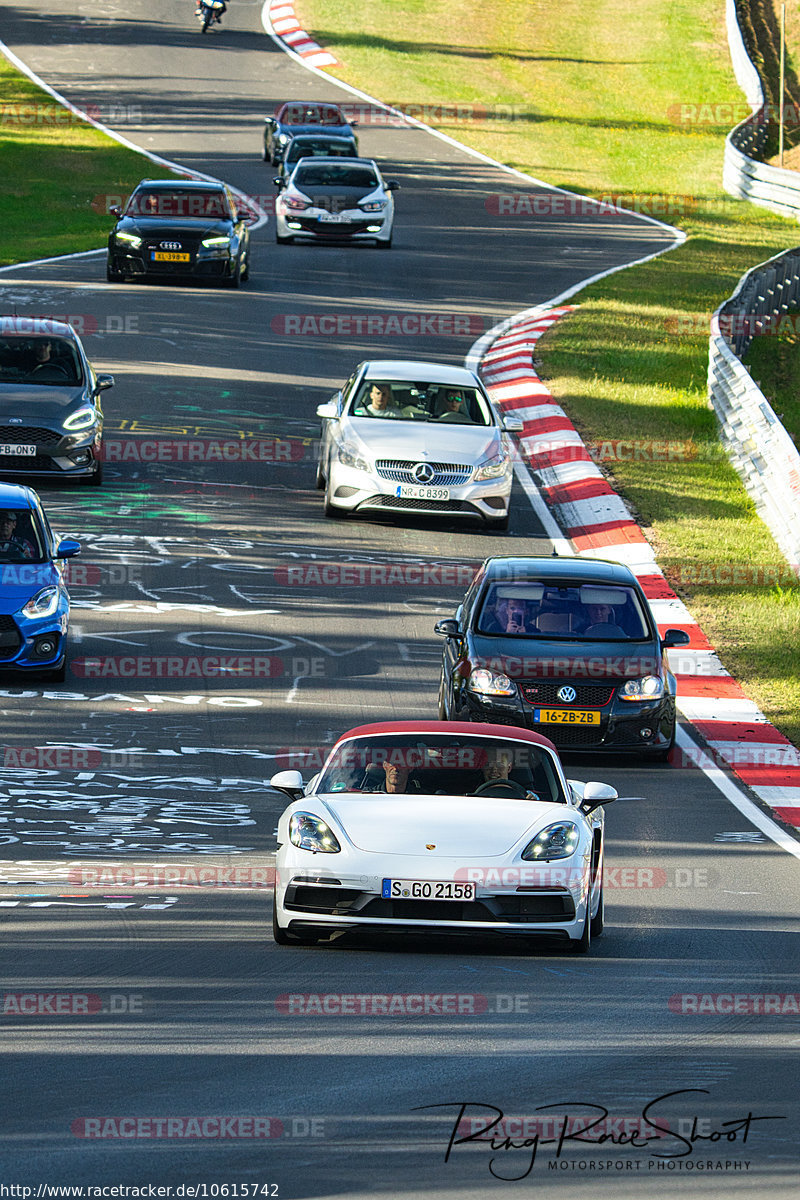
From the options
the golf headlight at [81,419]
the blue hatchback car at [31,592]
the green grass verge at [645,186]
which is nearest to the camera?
the blue hatchback car at [31,592]

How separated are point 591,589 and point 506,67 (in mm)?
54088

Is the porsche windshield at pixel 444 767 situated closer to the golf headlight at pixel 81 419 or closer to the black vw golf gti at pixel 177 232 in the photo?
the golf headlight at pixel 81 419

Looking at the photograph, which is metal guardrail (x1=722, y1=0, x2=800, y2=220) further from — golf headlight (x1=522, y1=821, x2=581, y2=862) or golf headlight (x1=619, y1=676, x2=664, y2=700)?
golf headlight (x1=522, y1=821, x2=581, y2=862)

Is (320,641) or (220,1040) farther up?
(220,1040)

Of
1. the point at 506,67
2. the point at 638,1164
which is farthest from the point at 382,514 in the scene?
the point at 506,67

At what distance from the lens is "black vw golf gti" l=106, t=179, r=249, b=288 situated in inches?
1364

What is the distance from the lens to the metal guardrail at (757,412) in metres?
22.8

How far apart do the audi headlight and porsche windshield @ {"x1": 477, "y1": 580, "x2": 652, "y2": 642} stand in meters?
6.25

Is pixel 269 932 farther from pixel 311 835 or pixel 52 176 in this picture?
pixel 52 176

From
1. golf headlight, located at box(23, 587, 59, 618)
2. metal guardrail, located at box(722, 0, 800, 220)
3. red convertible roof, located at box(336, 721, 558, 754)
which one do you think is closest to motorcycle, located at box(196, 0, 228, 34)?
metal guardrail, located at box(722, 0, 800, 220)

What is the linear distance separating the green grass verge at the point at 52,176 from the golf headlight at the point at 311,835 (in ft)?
97.7

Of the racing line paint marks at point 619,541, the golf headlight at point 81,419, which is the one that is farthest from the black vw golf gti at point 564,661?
the golf headlight at point 81,419

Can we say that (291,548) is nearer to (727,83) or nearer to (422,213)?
(422,213)

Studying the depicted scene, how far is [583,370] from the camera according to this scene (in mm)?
31016
